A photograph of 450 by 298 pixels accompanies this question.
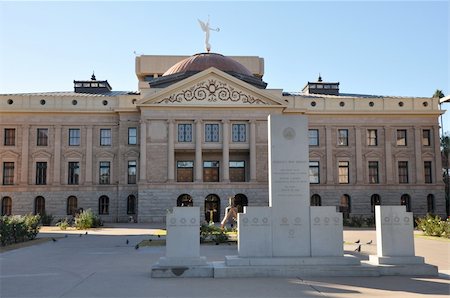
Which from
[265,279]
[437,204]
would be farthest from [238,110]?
[265,279]

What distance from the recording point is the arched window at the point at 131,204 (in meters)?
48.5

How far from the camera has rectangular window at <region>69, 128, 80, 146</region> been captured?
49.8 meters

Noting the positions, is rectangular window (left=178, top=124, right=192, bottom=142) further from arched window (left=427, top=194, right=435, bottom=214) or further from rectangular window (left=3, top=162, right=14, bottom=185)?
arched window (left=427, top=194, right=435, bottom=214)

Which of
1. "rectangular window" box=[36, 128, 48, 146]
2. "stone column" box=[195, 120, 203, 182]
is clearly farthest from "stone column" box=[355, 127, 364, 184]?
"rectangular window" box=[36, 128, 48, 146]

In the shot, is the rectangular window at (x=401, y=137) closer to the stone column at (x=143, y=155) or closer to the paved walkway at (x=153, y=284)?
the stone column at (x=143, y=155)

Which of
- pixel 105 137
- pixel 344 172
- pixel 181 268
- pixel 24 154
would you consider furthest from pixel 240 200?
pixel 181 268

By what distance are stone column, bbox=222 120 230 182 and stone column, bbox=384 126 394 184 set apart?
18484 mm

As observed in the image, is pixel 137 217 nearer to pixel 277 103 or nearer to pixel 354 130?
pixel 277 103

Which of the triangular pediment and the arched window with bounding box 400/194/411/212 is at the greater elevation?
the triangular pediment

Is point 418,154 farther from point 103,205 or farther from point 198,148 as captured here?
point 103,205

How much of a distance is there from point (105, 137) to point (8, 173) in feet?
36.1

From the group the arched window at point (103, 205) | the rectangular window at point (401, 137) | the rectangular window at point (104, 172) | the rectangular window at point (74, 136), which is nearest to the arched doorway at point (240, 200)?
the arched window at point (103, 205)

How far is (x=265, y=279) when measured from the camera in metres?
12.1

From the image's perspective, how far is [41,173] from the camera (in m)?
49.2
